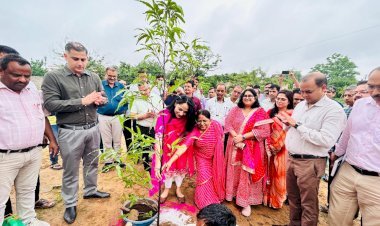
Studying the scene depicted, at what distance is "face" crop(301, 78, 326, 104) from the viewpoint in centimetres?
226

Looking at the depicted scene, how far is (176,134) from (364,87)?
10.3 ft

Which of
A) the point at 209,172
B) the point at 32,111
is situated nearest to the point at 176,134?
the point at 209,172

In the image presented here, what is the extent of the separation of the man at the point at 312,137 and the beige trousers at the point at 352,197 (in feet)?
0.58

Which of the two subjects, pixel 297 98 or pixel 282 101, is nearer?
pixel 282 101

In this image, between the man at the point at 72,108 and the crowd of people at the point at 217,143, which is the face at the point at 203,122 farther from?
the man at the point at 72,108

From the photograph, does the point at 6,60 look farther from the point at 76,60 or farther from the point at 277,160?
the point at 277,160

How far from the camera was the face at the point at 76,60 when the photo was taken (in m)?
2.50

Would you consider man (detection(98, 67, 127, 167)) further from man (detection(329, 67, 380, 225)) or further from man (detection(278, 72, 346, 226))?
man (detection(329, 67, 380, 225))

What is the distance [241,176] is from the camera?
10.4 feet

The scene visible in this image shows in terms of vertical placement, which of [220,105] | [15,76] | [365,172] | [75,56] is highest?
[75,56]

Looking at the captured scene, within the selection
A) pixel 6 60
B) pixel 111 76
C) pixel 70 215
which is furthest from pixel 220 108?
pixel 6 60

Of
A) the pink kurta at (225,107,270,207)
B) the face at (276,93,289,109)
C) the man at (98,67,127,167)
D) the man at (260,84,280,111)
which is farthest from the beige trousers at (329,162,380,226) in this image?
the man at (98,67,127,167)

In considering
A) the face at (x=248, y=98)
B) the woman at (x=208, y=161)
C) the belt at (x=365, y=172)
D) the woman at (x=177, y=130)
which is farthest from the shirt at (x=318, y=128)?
the woman at (x=177, y=130)

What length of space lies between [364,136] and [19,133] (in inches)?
134
